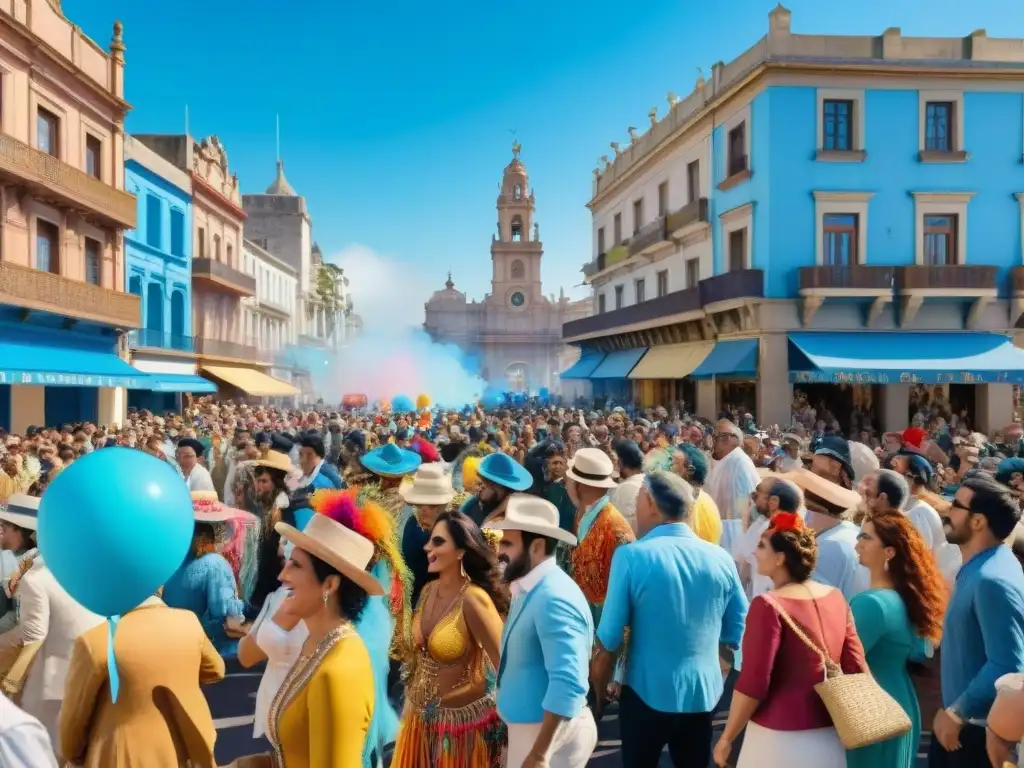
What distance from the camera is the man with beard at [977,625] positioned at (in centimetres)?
307

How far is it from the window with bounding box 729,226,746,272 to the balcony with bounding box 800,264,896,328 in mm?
2303

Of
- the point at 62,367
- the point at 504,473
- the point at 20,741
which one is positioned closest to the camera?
the point at 20,741

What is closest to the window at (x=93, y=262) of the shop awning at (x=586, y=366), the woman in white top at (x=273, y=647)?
the shop awning at (x=586, y=366)

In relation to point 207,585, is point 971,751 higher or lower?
lower

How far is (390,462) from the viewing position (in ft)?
20.6

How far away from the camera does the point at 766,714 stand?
9.38 ft

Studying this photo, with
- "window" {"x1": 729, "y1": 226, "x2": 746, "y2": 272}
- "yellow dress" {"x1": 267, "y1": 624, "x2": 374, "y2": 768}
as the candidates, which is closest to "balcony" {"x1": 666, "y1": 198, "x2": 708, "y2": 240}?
"window" {"x1": 729, "y1": 226, "x2": 746, "y2": 272}

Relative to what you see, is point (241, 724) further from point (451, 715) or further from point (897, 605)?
point (897, 605)

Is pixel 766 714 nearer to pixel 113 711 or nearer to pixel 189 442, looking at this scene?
pixel 113 711

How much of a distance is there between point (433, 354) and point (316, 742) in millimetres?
57283

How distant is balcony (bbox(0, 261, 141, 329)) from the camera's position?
16.5 meters

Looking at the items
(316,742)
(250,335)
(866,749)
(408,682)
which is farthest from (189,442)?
(250,335)

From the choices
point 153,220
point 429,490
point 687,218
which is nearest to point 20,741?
point 429,490

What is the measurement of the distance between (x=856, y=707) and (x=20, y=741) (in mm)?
2457
